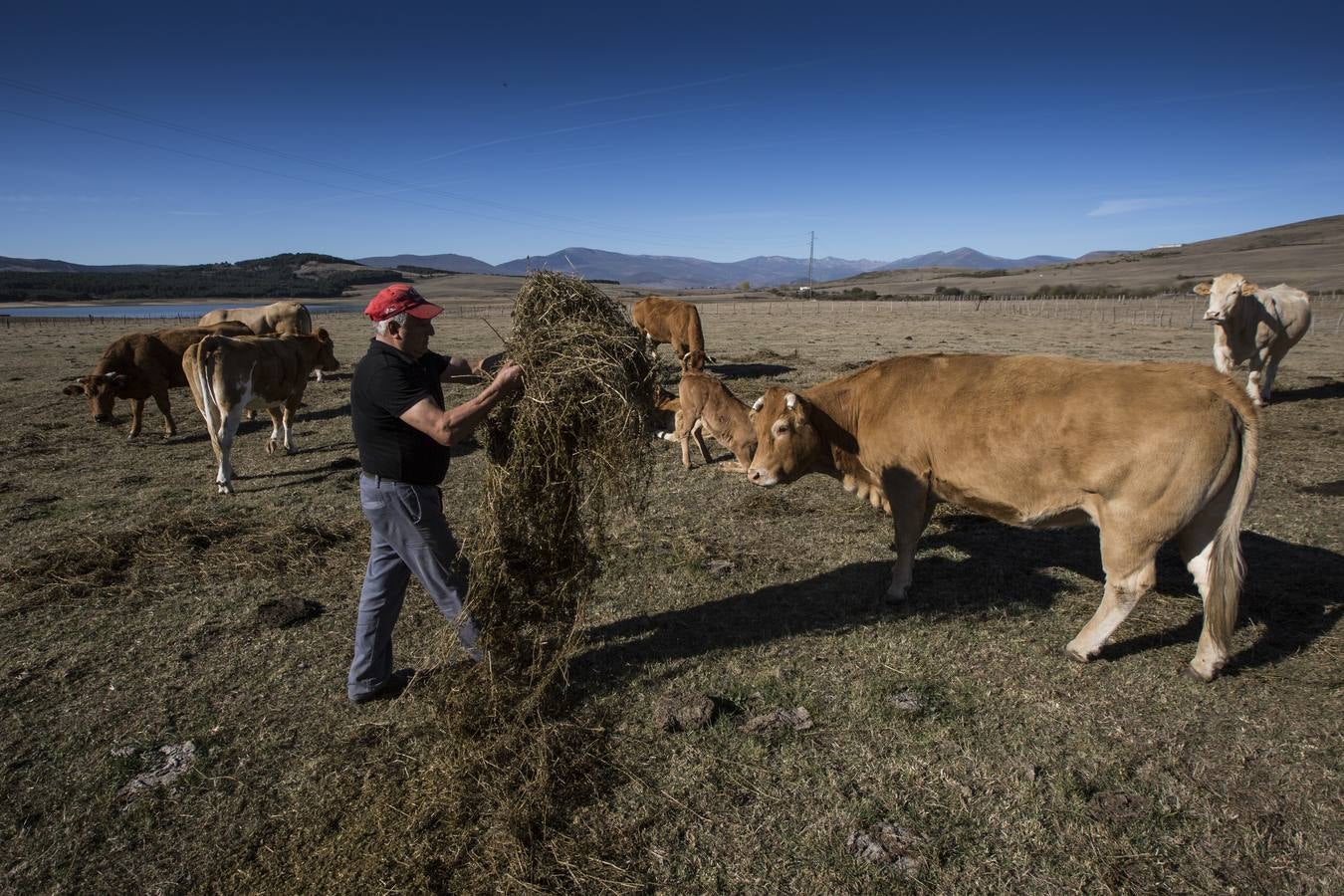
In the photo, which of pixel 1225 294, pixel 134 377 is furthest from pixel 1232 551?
pixel 134 377

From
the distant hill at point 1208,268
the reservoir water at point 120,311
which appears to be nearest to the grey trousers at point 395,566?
the reservoir water at point 120,311

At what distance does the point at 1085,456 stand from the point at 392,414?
4.55 m

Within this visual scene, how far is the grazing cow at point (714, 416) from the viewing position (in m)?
9.85

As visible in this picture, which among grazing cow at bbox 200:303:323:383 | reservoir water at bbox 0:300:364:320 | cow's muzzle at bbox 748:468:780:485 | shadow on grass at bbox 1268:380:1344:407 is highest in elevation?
reservoir water at bbox 0:300:364:320

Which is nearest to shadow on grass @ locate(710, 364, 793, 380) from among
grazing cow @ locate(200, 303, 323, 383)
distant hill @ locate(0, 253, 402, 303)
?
grazing cow @ locate(200, 303, 323, 383)

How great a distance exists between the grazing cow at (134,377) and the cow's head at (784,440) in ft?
37.8

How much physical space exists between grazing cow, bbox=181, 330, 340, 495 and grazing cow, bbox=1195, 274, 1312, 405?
16.2 m

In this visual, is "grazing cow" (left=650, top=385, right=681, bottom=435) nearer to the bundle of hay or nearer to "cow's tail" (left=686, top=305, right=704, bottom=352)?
"cow's tail" (left=686, top=305, right=704, bottom=352)

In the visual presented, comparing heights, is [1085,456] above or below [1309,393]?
above

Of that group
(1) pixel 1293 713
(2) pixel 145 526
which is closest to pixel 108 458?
(2) pixel 145 526

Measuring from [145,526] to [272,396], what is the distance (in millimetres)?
3211

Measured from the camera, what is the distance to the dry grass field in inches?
131

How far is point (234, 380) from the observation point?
9594mm

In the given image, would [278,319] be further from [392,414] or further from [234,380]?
[392,414]
